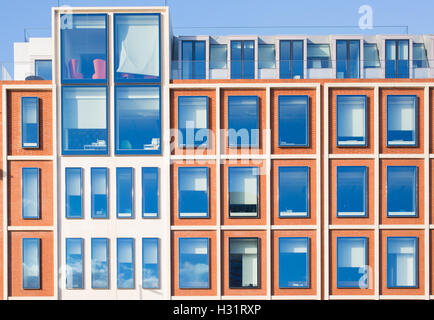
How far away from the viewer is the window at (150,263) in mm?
16328

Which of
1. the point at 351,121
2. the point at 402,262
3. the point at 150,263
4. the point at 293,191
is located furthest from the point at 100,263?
the point at 402,262

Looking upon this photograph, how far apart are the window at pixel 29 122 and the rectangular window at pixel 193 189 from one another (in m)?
6.64

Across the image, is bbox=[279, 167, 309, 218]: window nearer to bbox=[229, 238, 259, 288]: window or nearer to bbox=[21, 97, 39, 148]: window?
bbox=[229, 238, 259, 288]: window

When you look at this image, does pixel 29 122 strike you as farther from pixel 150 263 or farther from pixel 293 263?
pixel 293 263

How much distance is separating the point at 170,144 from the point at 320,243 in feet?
25.9

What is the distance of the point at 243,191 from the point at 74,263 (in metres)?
8.12

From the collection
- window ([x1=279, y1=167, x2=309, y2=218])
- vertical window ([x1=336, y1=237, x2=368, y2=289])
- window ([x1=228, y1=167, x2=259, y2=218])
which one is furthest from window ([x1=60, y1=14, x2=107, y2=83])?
vertical window ([x1=336, y1=237, x2=368, y2=289])

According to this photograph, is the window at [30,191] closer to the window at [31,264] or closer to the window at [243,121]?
the window at [31,264]

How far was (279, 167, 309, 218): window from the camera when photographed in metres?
16.4

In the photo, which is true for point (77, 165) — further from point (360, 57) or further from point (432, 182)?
point (360, 57)

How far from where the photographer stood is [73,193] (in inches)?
650

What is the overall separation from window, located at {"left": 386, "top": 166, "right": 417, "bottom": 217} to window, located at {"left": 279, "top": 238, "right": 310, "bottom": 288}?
4159mm

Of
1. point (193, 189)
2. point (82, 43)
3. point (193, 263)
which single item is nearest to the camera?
point (193, 263)
